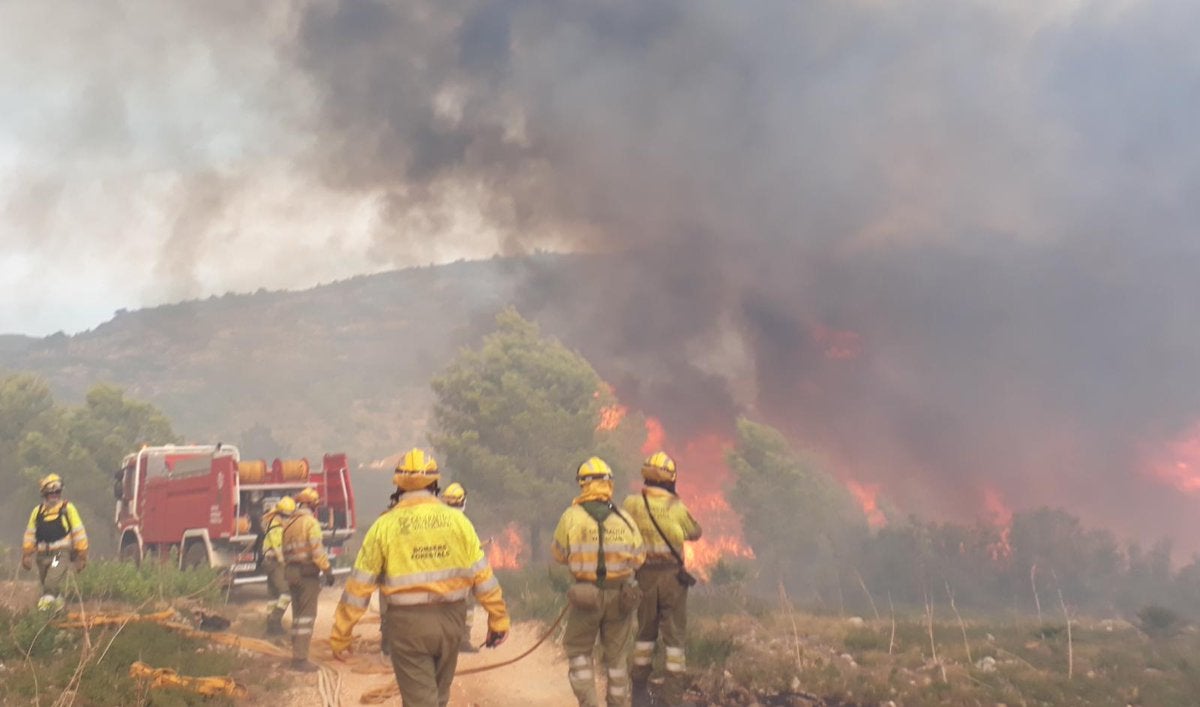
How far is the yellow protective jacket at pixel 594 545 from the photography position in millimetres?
6773

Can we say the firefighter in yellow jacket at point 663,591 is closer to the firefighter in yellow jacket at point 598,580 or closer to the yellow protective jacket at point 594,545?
the firefighter in yellow jacket at point 598,580

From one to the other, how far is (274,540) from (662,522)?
6.32 meters

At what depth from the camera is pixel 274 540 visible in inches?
431

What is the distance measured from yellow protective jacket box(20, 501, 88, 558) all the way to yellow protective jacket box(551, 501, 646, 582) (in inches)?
295

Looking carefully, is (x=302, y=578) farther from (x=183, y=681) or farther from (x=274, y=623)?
(x=274, y=623)

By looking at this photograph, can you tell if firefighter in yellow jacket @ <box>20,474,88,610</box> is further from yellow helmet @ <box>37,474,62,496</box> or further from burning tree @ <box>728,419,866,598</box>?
burning tree @ <box>728,419,866,598</box>

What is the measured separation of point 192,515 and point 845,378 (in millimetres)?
27288

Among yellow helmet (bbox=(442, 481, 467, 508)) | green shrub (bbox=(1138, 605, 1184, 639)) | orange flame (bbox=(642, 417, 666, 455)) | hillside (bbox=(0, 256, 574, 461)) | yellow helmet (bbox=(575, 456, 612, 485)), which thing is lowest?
green shrub (bbox=(1138, 605, 1184, 639))

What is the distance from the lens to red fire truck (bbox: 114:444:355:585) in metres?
14.9

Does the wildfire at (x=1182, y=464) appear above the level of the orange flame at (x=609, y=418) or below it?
below

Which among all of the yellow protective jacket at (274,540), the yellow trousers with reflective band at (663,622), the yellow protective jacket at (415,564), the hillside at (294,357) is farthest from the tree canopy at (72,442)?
the hillside at (294,357)

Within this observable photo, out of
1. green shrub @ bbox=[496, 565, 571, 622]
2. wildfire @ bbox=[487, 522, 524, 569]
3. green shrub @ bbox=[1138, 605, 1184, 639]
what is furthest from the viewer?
wildfire @ bbox=[487, 522, 524, 569]

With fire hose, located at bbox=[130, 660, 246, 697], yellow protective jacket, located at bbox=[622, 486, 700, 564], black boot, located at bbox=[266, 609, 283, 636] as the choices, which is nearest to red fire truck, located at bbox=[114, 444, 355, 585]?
black boot, located at bbox=[266, 609, 283, 636]

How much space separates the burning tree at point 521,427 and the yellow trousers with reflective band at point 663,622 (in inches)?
685
